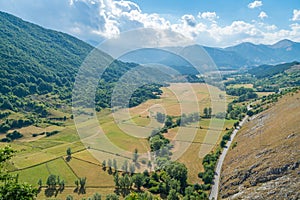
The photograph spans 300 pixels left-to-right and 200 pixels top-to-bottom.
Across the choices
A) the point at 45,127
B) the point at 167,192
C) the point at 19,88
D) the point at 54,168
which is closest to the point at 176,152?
the point at 167,192

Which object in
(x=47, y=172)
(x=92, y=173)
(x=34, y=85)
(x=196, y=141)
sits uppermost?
(x=34, y=85)

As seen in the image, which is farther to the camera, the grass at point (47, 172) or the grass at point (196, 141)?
the grass at point (196, 141)

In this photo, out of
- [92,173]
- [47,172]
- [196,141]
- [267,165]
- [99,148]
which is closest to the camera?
[99,148]

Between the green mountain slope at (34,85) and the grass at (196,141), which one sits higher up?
the green mountain slope at (34,85)

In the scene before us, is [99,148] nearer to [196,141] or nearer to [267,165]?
[267,165]

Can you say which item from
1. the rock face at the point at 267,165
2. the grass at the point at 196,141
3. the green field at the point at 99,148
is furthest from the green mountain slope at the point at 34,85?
the rock face at the point at 267,165

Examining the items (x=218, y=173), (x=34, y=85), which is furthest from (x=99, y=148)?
(x=34, y=85)

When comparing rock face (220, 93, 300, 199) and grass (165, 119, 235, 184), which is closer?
rock face (220, 93, 300, 199)

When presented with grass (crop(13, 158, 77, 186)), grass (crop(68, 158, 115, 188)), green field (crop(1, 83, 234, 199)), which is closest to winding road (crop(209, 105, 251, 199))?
green field (crop(1, 83, 234, 199))

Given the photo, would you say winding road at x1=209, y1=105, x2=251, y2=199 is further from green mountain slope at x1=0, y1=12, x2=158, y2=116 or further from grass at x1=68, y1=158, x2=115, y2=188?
green mountain slope at x1=0, y1=12, x2=158, y2=116

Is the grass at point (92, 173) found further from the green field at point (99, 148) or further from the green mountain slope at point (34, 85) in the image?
the green mountain slope at point (34, 85)
